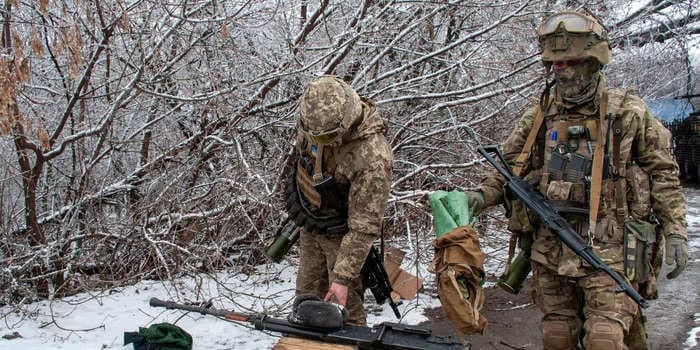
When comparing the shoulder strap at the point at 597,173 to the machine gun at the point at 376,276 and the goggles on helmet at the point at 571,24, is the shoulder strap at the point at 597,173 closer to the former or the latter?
the goggles on helmet at the point at 571,24

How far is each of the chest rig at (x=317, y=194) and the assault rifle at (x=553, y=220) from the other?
2.60 ft

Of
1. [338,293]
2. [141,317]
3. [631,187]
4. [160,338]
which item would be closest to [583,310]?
[631,187]

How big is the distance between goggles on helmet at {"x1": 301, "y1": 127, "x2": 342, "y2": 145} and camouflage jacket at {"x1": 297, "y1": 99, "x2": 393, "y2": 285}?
9cm

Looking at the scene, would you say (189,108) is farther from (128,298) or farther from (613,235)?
(613,235)

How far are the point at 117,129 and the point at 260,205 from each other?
1.79 m

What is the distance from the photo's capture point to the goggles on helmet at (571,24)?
123 inches

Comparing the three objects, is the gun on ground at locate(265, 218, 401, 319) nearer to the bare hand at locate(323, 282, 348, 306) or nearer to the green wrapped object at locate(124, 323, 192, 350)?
the bare hand at locate(323, 282, 348, 306)

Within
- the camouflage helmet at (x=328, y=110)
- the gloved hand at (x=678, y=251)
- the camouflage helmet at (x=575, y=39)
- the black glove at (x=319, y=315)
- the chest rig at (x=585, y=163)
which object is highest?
the camouflage helmet at (x=575, y=39)

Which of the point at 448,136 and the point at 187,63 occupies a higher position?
the point at 187,63

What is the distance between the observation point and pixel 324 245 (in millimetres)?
3311

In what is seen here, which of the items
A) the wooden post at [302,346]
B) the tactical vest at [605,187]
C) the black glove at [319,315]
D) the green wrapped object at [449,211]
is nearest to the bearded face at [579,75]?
the tactical vest at [605,187]

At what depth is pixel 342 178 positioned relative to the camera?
3.12m

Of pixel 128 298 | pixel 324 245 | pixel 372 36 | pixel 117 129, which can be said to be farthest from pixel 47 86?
pixel 324 245

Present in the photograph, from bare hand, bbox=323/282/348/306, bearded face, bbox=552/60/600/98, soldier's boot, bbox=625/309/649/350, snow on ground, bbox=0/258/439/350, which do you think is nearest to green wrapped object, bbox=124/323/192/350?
snow on ground, bbox=0/258/439/350
